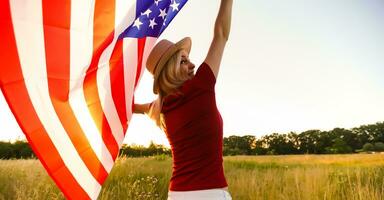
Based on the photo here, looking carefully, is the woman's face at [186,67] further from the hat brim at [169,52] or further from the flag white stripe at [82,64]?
the flag white stripe at [82,64]

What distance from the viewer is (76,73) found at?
247 centimetres

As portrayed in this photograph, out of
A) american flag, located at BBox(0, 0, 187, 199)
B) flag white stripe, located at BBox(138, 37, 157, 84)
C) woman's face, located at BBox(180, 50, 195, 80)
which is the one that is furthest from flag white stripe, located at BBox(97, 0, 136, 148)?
woman's face, located at BBox(180, 50, 195, 80)

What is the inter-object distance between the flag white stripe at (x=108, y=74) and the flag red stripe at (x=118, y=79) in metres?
0.02

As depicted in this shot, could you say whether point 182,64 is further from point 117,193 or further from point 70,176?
point 117,193

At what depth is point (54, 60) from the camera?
2350 millimetres

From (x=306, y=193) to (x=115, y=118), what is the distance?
4.01 meters

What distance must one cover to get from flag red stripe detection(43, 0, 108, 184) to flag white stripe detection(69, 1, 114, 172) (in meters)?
0.03

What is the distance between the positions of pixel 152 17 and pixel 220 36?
1.87 ft

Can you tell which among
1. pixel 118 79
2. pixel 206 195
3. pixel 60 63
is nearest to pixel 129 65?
pixel 118 79

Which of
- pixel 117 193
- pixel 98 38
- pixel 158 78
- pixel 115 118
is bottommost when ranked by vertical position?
pixel 117 193

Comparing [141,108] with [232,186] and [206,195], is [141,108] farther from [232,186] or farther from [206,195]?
[232,186]

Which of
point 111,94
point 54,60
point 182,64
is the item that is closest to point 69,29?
point 54,60

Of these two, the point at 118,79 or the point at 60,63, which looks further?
the point at 118,79

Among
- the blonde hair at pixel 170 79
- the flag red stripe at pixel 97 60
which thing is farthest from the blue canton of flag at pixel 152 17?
the blonde hair at pixel 170 79
